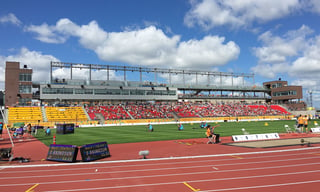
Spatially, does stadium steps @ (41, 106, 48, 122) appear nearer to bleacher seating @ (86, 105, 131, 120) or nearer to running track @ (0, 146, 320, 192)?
bleacher seating @ (86, 105, 131, 120)

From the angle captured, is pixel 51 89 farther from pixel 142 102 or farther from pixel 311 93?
pixel 311 93

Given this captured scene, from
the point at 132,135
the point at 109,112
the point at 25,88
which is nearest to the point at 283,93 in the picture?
the point at 109,112

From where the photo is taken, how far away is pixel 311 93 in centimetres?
10338

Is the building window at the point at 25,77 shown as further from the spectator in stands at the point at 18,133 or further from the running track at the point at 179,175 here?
the running track at the point at 179,175

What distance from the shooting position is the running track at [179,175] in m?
9.02

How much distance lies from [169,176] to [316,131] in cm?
2719

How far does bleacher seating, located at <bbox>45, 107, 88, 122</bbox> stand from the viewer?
64.2m

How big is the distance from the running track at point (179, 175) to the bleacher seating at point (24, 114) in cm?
5327

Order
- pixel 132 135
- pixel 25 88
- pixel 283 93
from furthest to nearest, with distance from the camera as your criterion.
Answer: pixel 283 93 < pixel 25 88 < pixel 132 135

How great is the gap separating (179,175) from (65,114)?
63.1 metres

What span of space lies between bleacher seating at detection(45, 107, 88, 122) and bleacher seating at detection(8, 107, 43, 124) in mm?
2618

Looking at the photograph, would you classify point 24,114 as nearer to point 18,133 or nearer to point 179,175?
point 18,133

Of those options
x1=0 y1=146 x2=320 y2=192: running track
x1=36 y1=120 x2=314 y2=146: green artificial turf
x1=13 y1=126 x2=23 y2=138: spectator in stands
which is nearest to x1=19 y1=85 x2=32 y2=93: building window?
x1=36 y1=120 x2=314 y2=146: green artificial turf

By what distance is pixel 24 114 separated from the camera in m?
64.1
